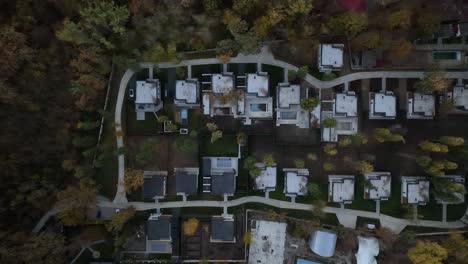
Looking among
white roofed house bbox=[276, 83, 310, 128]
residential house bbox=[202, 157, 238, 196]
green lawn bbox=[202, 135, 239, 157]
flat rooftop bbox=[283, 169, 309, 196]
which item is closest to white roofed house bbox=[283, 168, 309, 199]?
flat rooftop bbox=[283, 169, 309, 196]

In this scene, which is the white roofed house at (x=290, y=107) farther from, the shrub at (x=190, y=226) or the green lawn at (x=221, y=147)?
the shrub at (x=190, y=226)

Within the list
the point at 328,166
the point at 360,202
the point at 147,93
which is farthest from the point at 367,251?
the point at 147,93

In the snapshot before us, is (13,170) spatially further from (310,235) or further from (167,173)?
(310,235)

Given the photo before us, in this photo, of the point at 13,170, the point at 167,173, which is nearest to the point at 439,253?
the point at 167,173

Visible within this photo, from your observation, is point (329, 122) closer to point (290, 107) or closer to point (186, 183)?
point (290, 107)

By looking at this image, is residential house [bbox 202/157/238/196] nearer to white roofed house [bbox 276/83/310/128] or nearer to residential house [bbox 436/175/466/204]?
white roofed house [bbox 276/83/310/128]
